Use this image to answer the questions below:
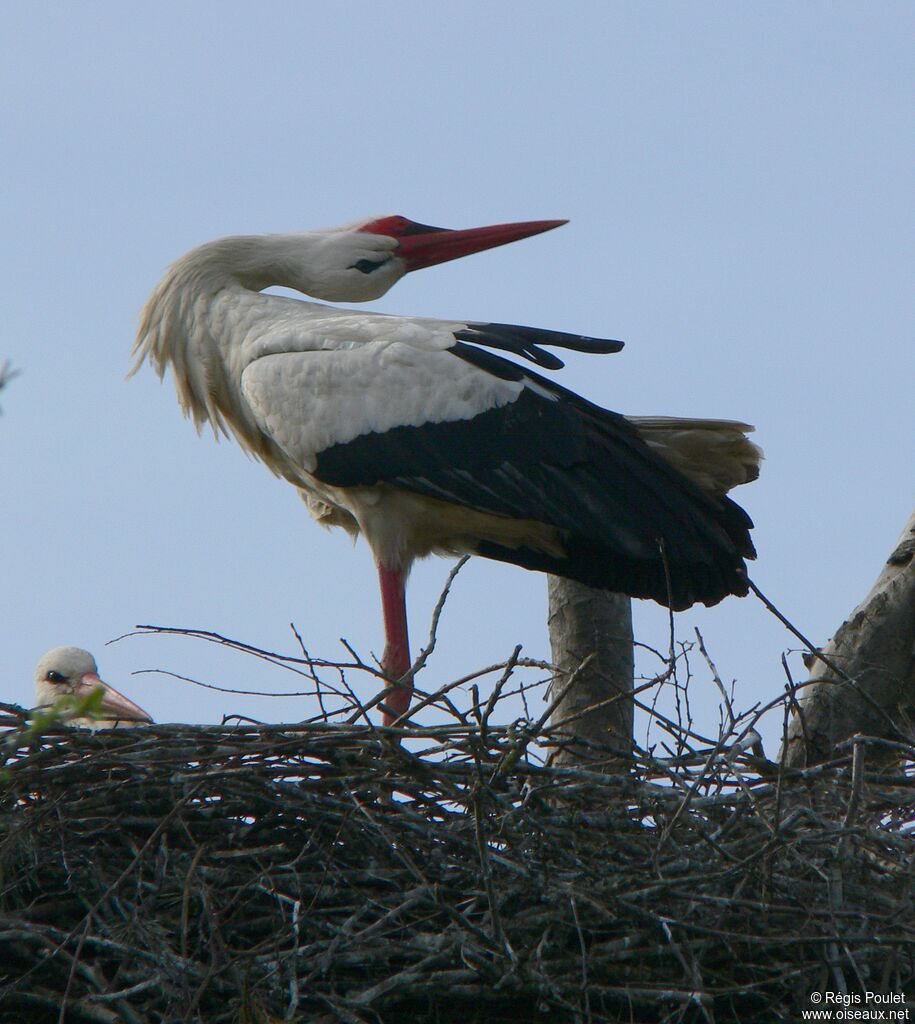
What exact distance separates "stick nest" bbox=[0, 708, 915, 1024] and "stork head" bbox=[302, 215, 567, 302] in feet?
8.16

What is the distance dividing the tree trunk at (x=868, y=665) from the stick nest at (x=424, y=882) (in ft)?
3.20

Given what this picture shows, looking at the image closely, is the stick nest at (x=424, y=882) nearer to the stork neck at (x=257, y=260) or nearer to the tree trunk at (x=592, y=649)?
the tree trunk at (x=592, y=649)

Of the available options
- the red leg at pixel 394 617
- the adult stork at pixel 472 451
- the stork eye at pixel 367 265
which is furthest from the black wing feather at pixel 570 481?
the stork eye at pixel 367 265

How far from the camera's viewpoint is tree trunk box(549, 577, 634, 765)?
5246mm

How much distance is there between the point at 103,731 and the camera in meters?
3.88

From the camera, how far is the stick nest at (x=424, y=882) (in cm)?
342

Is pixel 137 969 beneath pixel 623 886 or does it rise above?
beneath

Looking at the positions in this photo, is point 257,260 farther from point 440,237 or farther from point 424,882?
point 424,882

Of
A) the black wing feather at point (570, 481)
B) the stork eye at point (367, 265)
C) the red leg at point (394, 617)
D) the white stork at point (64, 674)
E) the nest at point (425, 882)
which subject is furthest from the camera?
Result: the stork eye at point (367, 265)

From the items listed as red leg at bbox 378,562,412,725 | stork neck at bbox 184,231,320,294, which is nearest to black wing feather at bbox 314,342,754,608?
red leg at bbox 378,562,412,725

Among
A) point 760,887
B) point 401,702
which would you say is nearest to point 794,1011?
point 760,887

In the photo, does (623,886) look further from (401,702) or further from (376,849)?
(401,702)

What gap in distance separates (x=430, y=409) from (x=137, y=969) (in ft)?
7.49

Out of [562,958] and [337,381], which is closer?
[562,958]
